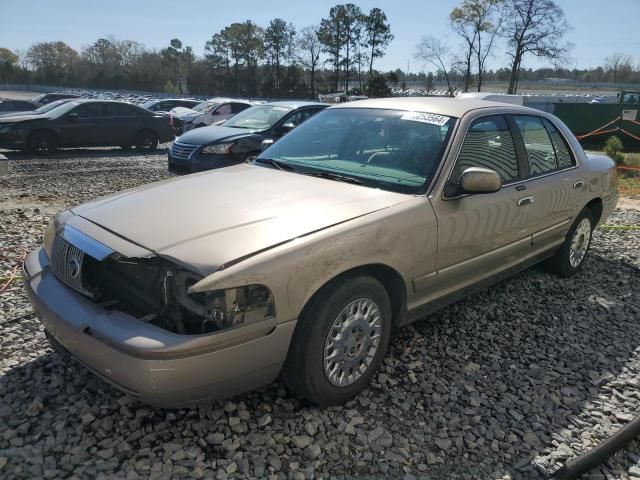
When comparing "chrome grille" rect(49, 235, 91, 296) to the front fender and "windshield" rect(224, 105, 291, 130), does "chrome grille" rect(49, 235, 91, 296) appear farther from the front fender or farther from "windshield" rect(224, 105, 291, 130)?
"windshield" rect(224, 105, 291, 130)

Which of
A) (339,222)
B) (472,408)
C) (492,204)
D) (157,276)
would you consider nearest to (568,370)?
(472,408)

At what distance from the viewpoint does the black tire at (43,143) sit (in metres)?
12.7

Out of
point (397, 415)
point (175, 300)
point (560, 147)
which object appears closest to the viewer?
point (175, 300)

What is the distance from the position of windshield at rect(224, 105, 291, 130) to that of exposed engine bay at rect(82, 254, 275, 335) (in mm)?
7096

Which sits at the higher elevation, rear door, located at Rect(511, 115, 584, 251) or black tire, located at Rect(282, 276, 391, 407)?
rear door, located at Rect(511, 115, 584, 251)

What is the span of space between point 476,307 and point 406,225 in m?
1.68

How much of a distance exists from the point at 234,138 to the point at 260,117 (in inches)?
57.9

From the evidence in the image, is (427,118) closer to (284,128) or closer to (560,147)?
(560,147)

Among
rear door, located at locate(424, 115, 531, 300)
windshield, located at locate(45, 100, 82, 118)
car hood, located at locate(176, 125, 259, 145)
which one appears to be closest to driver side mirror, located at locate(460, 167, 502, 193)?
rear door, located at locate(424, 115, 531, 300)

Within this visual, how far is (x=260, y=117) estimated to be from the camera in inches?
393

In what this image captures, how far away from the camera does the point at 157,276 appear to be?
2.52 m

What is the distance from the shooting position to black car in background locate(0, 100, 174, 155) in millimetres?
12484

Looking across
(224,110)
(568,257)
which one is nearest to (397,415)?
(568,257)

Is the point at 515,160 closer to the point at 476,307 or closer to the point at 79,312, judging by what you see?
the point at 476,307
